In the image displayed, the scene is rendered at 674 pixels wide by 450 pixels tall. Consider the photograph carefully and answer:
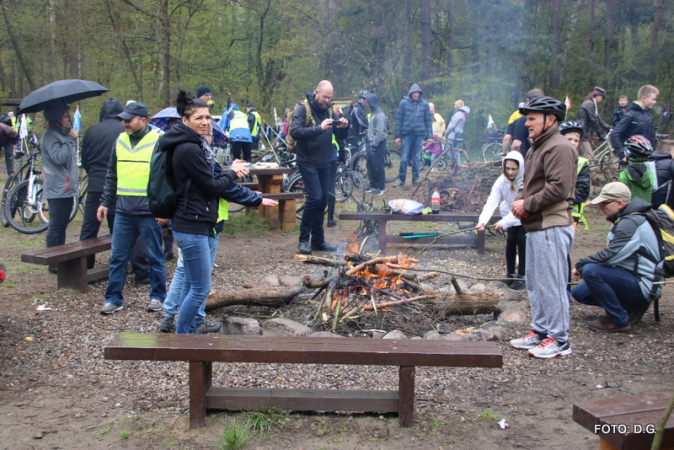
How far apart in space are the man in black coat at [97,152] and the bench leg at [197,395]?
11.9 feet

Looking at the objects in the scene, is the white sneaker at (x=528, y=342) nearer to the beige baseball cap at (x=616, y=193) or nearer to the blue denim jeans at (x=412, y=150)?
the beige baseball cap at (x=616, y=193)

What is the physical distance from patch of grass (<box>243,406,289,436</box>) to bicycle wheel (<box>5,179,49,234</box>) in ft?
23.3

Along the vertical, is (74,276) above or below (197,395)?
above

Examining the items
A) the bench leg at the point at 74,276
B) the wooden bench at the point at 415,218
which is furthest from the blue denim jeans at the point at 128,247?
the wooden bench at the point at 415,218

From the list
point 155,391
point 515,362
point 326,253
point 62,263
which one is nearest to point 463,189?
point 326,253

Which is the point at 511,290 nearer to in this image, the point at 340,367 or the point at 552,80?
the point at 340,367

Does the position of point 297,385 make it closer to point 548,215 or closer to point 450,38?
point 548,215

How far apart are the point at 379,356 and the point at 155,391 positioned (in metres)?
1.59

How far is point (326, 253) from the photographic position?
7656mm

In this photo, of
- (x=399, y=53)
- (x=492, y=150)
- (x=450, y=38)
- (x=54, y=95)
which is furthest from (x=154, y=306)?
(x=399, y=53)

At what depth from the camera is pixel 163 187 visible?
152 inches

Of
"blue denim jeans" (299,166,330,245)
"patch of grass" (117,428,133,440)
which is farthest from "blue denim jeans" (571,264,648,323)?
"patch of grass" (117,428,133,440)

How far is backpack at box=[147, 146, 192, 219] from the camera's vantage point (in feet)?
12.7

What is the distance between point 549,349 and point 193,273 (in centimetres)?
271
